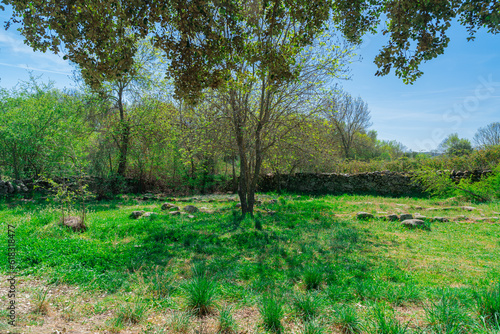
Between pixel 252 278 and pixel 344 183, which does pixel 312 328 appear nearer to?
pixel 252 278

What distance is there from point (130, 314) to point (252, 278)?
1.65 metres

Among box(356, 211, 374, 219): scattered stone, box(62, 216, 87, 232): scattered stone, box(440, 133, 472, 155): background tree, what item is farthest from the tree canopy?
box(440, 133, 472, 155): background tree

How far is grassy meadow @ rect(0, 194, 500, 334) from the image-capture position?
2.47 m

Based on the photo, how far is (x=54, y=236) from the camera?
16.6 ft

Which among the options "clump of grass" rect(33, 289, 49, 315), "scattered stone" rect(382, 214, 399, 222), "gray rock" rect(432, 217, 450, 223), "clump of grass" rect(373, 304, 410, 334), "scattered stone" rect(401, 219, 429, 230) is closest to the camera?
"clump of grass" rect(373, 304, 410, 334)

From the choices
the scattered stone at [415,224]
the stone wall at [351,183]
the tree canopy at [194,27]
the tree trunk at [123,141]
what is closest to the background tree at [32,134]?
the tree trunk at [123,141]

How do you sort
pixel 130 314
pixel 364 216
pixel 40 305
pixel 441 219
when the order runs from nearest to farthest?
pixel 130 314 < pixel 40 305 < pixel 441 219 < pixel 364 216

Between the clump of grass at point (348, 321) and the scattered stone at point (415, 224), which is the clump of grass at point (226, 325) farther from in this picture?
the scattered stone at point (415, 224)

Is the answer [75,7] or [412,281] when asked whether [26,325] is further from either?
[75,7]

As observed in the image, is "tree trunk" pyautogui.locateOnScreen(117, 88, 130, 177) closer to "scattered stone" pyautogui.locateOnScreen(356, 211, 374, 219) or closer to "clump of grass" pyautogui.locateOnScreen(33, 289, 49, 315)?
"scattered stone" pyautogui.locateOnScreen(356, 211, 374, 219)

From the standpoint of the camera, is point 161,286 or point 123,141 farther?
point 123,141

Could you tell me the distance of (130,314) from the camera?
2.61 meters

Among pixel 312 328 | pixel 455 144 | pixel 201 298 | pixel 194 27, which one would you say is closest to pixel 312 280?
pixel 312 328

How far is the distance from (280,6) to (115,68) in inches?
137
